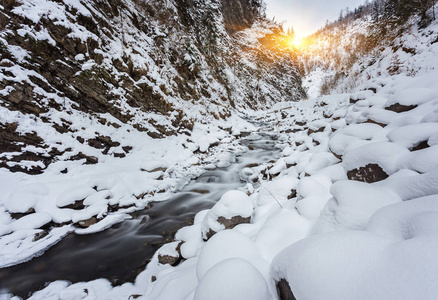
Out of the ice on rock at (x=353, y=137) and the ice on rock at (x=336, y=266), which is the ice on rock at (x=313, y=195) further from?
the ice on rock at (x=336, y=266)

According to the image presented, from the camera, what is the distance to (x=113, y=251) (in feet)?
12.3

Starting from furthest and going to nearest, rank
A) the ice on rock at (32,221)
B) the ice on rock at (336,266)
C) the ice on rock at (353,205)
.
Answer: the ice on rock at (32,221) → the ice on rock at (353,205) → the ice on rock at (336,266)

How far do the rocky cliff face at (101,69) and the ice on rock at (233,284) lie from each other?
6.40 m

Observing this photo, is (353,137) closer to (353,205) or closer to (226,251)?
(353,205)

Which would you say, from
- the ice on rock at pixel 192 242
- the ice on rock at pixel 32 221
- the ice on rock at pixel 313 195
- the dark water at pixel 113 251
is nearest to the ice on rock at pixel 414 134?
the ice on rock at pixel 313 195

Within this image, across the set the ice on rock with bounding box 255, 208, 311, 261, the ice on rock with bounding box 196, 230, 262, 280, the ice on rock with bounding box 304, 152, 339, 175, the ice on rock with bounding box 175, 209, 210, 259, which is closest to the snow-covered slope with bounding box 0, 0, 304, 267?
the ice on rock with bounding box 175, 209, 210, 259

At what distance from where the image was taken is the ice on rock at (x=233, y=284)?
118 centimetres

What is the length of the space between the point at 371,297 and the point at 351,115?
15.3 ft

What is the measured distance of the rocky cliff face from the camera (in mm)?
5188

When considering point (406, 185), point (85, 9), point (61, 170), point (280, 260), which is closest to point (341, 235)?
point (280, 260)

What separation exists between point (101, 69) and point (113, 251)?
23.4ft

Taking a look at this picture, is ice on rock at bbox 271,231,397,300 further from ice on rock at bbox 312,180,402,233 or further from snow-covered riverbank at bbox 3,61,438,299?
ice on rock at bbox 312,180,402,233

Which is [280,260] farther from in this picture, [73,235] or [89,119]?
[89,119]

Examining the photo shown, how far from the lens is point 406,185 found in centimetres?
144
